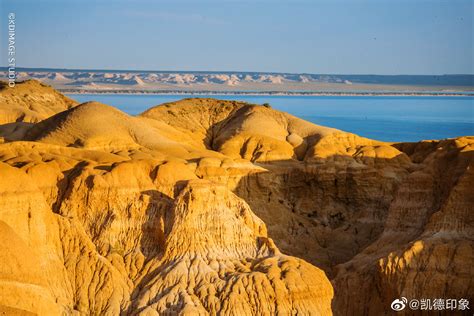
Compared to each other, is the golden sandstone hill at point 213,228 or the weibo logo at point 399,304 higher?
the golden sandstone hill at point 213,228

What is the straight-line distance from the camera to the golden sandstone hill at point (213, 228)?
54.3 metres

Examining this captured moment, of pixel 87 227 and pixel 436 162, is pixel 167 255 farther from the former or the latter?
pixel 436 162

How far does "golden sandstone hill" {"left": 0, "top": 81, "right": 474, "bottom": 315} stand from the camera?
54.3 meters

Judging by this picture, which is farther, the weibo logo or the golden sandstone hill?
the weibo logo

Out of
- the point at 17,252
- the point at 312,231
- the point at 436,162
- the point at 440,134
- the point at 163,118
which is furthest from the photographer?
the point at 440,134

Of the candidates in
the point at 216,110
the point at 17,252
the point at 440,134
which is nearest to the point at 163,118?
the point at 216,110

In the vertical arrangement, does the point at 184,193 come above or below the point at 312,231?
above

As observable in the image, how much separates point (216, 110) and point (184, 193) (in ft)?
164

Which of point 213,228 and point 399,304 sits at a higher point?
point 213,228

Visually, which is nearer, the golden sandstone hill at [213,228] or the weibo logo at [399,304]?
the golden sandstone hill at [213,228]

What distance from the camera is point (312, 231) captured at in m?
83.5

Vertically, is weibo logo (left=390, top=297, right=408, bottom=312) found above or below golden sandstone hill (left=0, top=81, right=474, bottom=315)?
below

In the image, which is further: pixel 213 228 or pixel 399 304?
pixel 399 304

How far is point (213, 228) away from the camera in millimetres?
59000
